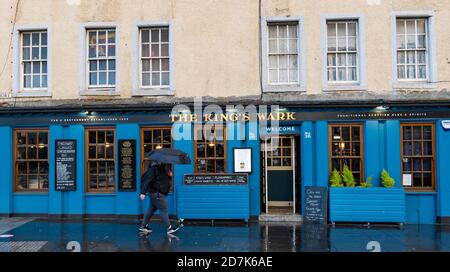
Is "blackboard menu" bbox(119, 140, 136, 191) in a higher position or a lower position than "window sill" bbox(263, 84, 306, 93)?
lower

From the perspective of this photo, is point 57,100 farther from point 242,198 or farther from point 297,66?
point 297,66

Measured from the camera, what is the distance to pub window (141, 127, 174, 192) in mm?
12102

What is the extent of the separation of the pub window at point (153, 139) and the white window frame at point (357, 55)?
4716mm

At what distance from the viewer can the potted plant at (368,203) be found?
35.6 ft

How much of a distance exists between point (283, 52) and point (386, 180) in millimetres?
4636

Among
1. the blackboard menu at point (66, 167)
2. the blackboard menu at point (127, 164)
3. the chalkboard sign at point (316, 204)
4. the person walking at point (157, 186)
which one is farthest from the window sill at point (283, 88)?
the blackboard menu at point (66, 167)

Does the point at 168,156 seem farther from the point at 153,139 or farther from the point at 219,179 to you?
the point at 153,139

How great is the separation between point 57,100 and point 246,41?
586 cm

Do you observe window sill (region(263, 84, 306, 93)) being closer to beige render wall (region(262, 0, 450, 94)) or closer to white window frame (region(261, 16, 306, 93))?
white window frame (region(261, 16, 306, 93))

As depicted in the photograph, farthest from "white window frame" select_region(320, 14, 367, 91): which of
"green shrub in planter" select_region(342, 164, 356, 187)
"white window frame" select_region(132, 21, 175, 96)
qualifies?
"white window frame" select_region(132, 21, 175, 96)

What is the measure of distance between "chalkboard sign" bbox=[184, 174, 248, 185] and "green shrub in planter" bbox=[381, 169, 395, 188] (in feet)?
12.2

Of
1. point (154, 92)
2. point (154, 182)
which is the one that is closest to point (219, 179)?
point (154, 182)

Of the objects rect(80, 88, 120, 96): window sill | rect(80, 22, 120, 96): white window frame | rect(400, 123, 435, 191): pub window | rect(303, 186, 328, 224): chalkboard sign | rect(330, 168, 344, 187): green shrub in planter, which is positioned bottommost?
rect(303, 186, 328, 224): chalkboard sign

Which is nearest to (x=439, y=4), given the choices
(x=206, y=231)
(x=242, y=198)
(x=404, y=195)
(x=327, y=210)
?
(x=404, y=195)
